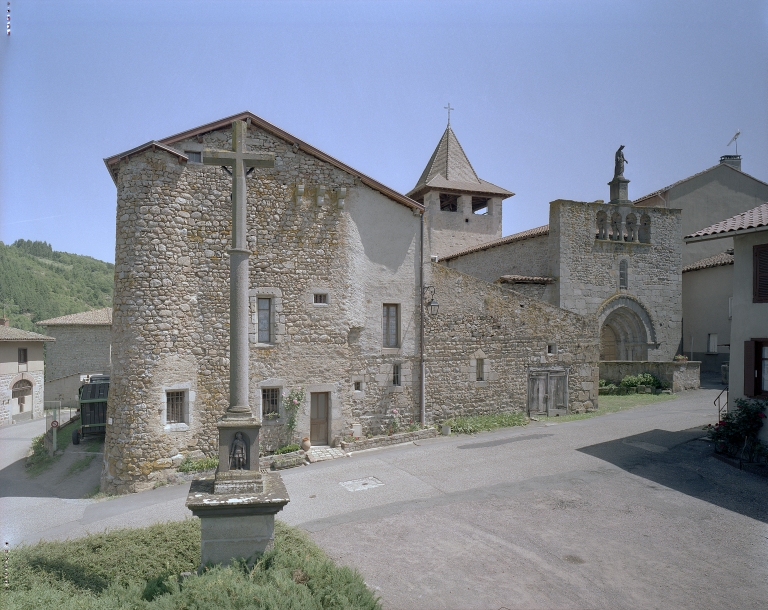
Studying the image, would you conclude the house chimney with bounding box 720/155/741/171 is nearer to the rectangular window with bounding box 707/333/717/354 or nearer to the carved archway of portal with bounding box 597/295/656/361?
the rectangular window with bounding box 707/333/717/354

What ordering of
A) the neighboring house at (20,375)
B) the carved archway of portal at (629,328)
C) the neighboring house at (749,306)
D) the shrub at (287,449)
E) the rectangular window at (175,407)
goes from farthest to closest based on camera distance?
the neighboring house at (20,375), the carved archway of portal at (629,328), the shrub at (287,449), the rectangular window at (175,407), the neighboring house at (749,306)

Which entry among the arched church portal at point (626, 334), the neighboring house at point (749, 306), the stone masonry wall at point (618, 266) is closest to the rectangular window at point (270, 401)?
the neighboring house at point (749, 306)

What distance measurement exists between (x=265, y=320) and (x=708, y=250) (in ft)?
78.6

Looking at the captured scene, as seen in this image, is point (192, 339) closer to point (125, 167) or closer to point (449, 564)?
point (125, 167)

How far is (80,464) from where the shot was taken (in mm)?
15812

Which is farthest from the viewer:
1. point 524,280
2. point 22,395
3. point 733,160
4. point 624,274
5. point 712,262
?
point 22,395

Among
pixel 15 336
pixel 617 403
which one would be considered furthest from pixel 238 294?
pixel 15 336

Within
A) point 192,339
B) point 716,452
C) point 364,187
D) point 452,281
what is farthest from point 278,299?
point 716,452

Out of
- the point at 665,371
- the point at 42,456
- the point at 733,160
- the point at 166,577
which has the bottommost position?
the point at 42,456

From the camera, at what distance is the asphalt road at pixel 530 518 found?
6410 millimetres

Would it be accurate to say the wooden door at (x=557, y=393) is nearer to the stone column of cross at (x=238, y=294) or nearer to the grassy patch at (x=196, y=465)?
the grassy patch at (x=196, y=465)

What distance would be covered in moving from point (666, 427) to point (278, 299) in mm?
11378

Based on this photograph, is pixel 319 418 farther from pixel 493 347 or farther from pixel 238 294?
pixel 238 294

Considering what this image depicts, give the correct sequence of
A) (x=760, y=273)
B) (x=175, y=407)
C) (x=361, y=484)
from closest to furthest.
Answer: (x=361, y=484) → (x=760, y=273) → (x=175, y=407)
